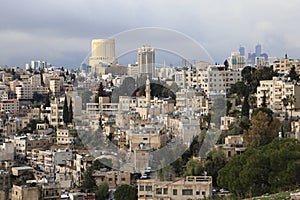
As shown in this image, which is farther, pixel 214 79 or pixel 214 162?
pixel 214 79

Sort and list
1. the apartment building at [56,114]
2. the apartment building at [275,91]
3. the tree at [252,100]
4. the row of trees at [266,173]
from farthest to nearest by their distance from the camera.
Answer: the apartment building at [56,114], the tree at [252,100], the apartment building at [275,91], the row of trees at [266,173]

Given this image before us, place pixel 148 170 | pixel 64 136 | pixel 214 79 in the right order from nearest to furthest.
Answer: pixel 148 170 < pixel 64 136 < pixel 214 79

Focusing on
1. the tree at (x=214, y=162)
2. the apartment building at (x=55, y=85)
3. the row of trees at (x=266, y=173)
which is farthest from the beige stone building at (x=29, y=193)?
the apartment building at (x=55, y=85)

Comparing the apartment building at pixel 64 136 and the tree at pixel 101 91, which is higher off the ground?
the tree at pixel 101 91

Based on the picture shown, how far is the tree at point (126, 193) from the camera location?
27.9ft

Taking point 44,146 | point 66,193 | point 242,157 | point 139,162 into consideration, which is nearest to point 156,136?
point 139,162

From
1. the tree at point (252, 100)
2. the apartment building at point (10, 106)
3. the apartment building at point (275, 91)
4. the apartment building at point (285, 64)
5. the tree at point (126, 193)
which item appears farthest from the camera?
the apartment building at point (10, 106)

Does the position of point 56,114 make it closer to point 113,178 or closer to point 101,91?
point 101,91

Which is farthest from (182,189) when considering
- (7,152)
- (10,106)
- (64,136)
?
(10,106)

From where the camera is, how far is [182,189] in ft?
26.2

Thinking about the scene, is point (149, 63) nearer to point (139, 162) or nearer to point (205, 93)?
point (139, 162)

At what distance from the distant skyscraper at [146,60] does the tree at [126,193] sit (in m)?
1.65

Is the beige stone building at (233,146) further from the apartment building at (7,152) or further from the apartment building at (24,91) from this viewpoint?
the apartment building at (24,91)

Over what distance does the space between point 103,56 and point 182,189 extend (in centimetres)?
248
